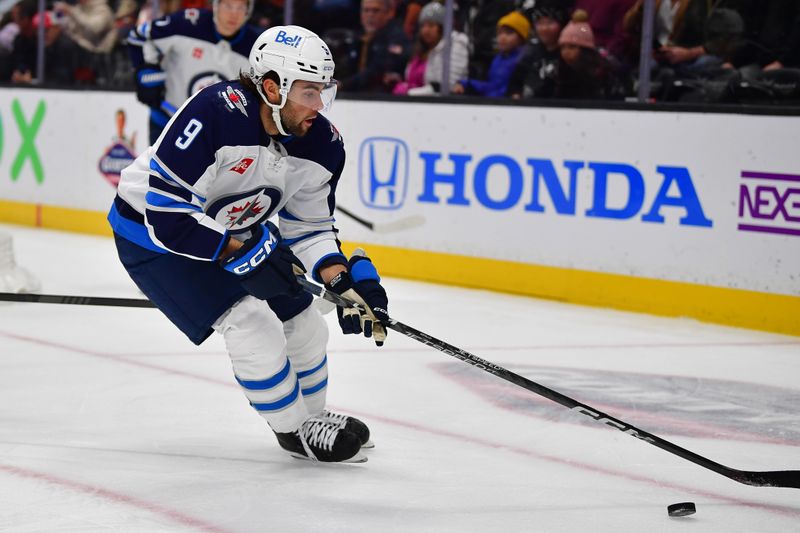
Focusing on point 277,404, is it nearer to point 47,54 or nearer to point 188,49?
point 188,49

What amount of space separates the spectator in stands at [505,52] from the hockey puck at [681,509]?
3502mm

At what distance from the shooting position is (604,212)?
5125 mm

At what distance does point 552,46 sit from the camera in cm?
549

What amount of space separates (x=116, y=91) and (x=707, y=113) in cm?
389

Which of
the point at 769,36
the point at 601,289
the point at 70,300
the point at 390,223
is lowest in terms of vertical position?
the point at 601,289

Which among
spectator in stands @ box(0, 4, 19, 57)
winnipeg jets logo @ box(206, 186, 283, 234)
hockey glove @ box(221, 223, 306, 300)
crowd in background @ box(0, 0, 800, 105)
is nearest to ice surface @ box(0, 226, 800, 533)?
hockey glove @ box(221, 223, 306, 300)

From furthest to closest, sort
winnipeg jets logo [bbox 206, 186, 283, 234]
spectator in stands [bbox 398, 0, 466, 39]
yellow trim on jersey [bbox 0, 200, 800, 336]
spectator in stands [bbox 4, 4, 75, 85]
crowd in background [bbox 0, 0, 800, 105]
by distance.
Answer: spectator in stands [bbox 4, 4, 75, 85], spectator in stands [bbox 398, 0, 466, 39], crowd in background [bbox 0, 0, 800, 105], yellow trim on jersey [bbox 0, 200, 800, 336], winnipeg jets logo [bbox 206, 186, 283, 234]

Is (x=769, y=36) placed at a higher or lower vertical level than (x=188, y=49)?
higher

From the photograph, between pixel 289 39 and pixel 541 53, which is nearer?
pixel 289 39

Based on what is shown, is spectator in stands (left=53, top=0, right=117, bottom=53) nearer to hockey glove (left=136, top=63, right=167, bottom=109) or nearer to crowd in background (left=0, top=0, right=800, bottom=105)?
crowd in background (left=0, top=0, right=800, bottom=105)

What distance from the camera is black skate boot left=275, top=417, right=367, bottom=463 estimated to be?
2.64 metres

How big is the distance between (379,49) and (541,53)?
104 centimetres

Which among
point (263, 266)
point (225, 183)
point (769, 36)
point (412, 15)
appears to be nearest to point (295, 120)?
point (225, 183)

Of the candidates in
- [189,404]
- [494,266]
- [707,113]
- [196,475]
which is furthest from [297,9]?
[196,475]
